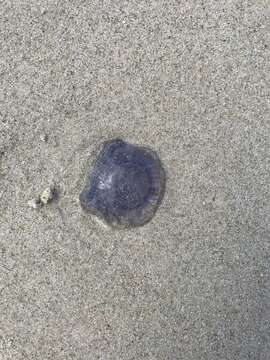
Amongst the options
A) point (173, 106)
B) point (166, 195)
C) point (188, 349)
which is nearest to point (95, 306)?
point (188, 349)

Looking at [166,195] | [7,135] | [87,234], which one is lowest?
[87,234]

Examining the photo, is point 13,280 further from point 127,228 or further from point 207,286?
point 207,286

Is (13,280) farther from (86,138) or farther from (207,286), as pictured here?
(207,286)

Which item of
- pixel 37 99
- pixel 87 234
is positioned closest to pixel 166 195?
pixel 87 234

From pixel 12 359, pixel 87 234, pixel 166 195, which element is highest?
pixel 166 195

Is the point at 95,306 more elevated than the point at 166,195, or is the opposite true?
the point at 166,195

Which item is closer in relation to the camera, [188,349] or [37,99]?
[188,349]
